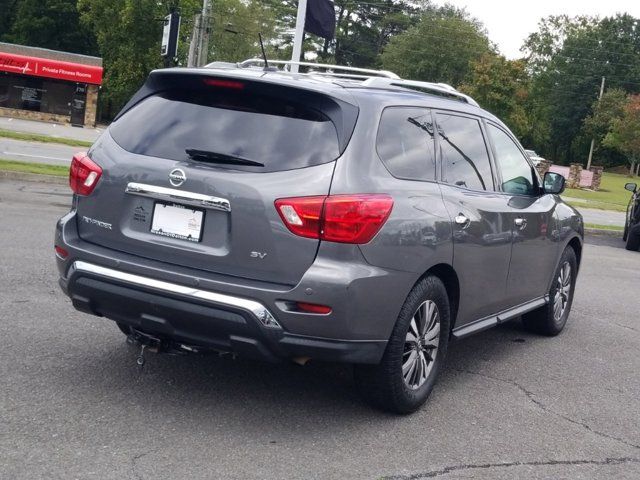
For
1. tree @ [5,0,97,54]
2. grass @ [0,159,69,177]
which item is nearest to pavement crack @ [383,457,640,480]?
grass @ [0,159,69,177]

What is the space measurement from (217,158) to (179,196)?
27cm

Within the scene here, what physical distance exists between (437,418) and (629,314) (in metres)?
4.45

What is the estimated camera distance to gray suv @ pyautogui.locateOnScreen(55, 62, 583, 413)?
157 inches

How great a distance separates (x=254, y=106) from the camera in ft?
14.1

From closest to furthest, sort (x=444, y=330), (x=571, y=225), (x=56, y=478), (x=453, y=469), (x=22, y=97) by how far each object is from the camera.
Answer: (x=56, y=478)
(x=453, y=469)
(x=444, y=330)
(x=571, y=225)
(x=22, y=97)

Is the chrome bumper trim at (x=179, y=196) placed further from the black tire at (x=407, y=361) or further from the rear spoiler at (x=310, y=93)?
the black tire at (x=407, y=361)

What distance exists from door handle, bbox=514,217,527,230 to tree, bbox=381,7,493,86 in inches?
2674

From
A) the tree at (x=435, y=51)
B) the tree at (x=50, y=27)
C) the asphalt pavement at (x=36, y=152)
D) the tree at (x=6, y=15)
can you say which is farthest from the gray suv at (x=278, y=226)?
the tree at (x=435, y=51)

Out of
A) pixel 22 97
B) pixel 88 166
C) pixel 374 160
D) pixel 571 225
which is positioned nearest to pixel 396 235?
pixel 374 160

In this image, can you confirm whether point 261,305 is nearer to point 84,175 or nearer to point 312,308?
point 312,308

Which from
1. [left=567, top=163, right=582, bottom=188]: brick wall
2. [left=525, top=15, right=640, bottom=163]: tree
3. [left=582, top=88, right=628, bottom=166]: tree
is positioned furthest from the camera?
[left=525, top=15, right=640, bottom=163]: tree

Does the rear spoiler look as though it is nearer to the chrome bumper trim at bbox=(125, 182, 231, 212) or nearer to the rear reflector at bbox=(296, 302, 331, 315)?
the chrome bumper trim at bbox=(125, 182, 231, 212)

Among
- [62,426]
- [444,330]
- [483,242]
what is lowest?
[62,426]

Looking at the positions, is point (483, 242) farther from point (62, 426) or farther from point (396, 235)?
point (62, 426)
